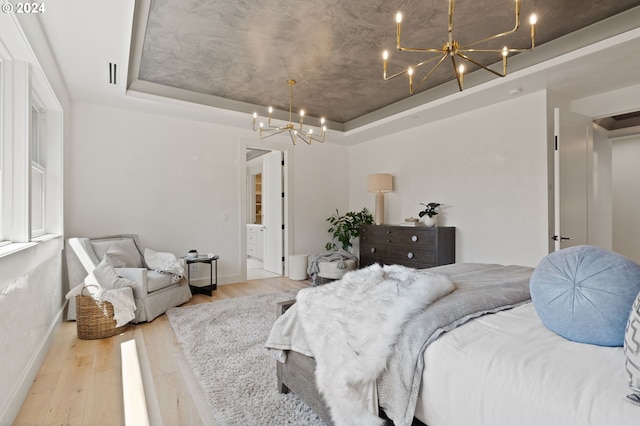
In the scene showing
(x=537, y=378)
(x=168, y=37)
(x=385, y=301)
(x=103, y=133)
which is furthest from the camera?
(x=103, y=133)

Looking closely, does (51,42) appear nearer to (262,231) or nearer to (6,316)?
(6,316)

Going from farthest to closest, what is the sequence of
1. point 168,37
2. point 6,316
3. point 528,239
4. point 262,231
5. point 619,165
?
point 262,231 → point 619,165 → point 528,239 → point 168,37 → point 6,316

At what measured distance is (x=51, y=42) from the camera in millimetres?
2553

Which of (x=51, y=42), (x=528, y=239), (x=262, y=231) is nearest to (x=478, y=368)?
(x=528, y=239)

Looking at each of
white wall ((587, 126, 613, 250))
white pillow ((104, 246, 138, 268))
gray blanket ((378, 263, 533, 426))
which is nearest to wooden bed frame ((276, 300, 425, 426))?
gray blanket ((378, 263, 533, 426))

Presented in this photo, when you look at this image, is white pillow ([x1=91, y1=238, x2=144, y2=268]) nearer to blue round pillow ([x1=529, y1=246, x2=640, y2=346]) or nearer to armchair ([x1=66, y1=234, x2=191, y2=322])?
armchair ([x1=66, y1=234, x2=191, y2=322])

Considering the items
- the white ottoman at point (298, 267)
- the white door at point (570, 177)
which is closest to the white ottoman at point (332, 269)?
the white ottoman at point (298, 267)

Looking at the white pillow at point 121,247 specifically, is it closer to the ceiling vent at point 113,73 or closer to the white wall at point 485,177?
the ceiling vent at point 113,73

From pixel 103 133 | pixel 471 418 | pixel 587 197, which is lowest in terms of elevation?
pixel 471 418

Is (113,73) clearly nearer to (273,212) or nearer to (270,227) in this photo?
(273,212)

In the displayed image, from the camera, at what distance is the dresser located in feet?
13.5

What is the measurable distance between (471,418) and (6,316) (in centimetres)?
230

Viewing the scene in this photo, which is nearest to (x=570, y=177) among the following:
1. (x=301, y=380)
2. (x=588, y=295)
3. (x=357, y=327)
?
(x=588, y=295)

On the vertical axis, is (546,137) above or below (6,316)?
above
